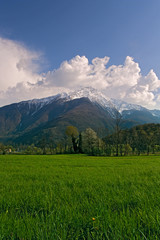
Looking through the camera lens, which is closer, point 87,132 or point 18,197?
point 18,197

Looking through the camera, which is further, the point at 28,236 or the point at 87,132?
the point at 87,132

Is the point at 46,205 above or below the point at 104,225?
below

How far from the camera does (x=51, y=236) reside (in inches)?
58.2

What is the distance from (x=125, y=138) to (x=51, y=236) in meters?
89.9

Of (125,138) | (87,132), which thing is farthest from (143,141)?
(87,132)

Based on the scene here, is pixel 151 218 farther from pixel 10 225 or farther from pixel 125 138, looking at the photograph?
pixel 125 138

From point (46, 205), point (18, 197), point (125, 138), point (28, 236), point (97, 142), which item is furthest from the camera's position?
point (125, 138)

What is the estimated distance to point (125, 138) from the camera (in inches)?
3359

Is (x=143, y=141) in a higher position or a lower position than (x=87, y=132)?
lower

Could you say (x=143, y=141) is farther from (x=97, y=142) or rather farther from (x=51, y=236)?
(x=51, y=236)

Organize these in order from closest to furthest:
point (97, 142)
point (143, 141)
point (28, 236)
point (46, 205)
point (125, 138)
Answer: point (28, 236) → point (46, 205) → point (97, 142) → point (143, 141) → point (125, 138)

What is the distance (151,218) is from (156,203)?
0.92 meters

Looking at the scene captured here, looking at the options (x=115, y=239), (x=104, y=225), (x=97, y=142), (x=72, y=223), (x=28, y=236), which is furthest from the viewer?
(x=97, y=142)

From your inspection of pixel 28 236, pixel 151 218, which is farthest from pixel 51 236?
pixel 151 218
